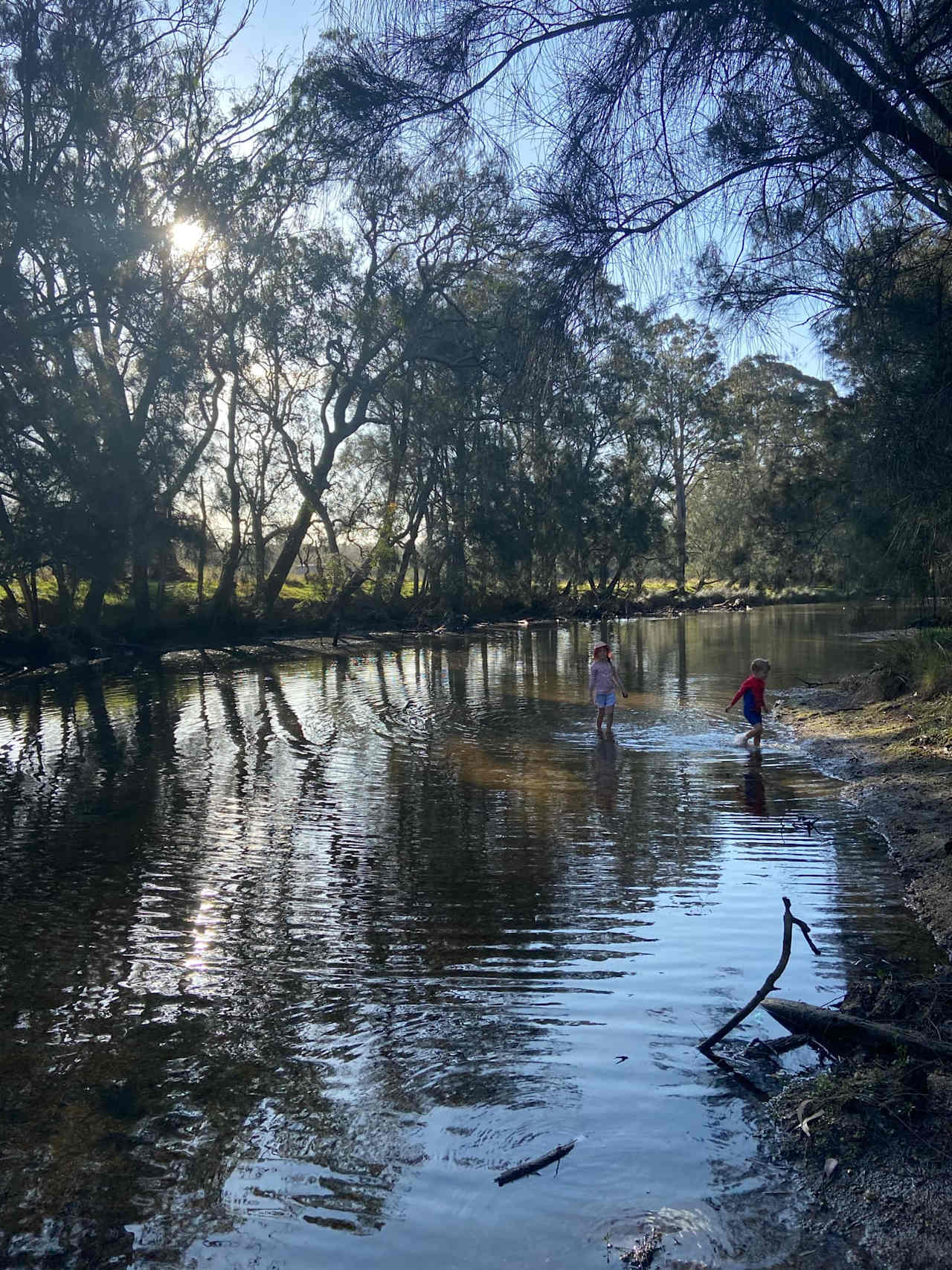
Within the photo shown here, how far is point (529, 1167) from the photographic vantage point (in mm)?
3795

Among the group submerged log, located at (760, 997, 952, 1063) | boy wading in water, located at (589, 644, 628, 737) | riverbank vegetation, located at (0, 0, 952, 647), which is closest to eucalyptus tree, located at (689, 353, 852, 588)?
riverbank vegetation, located at (0, 0, 952, 647)

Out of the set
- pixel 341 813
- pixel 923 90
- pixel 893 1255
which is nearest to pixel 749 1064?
pixel 893 1255

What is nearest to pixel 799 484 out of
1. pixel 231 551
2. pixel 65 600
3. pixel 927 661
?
pixel 927 661

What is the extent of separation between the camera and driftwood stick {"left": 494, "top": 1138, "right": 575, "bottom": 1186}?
3771mm

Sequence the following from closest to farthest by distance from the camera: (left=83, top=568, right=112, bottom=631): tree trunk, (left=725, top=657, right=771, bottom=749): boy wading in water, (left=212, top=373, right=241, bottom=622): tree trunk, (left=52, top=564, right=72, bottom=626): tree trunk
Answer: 1. (left=725, top=657, right=771, bottom=749): boy wading in water
2. (left=83, top=568, right=112, bottom=631): tree trunk
3. (left=52, top=564, right=72, bottom=626): tree trunk
4. (left=212, top=373, right=241, bottom=622): tree trunk

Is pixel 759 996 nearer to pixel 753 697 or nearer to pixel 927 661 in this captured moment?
pixel 753 697

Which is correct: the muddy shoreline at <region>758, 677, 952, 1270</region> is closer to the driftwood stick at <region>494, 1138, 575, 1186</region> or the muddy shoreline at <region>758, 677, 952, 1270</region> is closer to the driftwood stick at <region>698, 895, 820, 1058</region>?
the driftwood stick at <region>698, 895, 820, 1058</region>

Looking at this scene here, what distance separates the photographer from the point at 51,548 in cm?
1736

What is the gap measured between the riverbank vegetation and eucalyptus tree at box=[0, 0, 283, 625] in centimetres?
6

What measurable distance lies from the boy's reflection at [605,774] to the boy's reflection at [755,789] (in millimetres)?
1300

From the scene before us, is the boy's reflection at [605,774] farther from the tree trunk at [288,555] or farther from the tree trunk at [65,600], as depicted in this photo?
the tree trunk at [288,555]

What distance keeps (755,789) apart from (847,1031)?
20.9 ft

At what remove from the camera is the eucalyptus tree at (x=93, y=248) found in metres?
13.8

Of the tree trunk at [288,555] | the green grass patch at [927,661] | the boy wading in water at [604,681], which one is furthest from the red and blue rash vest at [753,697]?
the tree trunk at [288,555]
